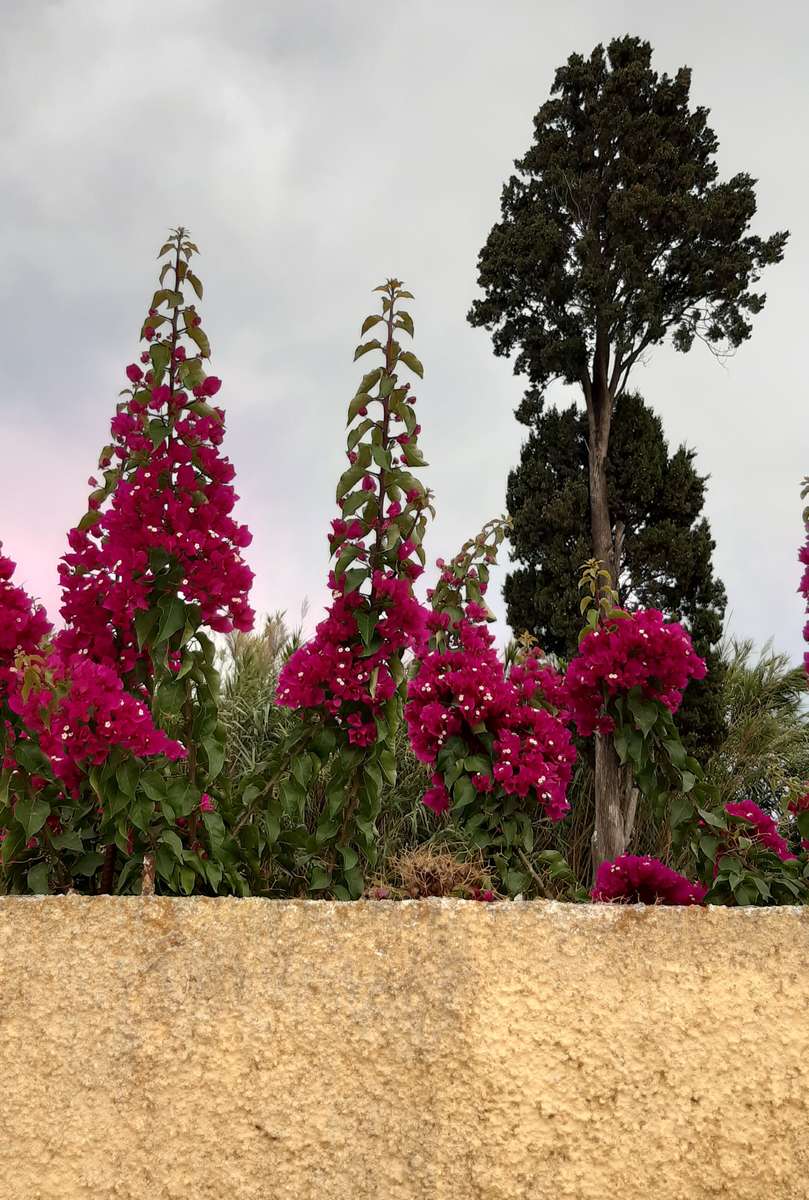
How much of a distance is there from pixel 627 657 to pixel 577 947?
3.92ft

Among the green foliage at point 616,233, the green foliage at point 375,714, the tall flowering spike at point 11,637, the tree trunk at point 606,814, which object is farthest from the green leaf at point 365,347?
the green foliage at point 616,233

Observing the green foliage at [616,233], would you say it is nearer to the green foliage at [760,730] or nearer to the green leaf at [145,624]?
the green foliage at [760,730]

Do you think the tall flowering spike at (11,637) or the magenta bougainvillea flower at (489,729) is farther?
the magenta bougainvillea flower at (489,729)

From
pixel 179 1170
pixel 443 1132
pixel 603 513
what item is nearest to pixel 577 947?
pixel 443 1132

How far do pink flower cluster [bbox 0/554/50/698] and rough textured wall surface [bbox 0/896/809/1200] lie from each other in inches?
28.9

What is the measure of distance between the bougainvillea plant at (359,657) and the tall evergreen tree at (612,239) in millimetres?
6895

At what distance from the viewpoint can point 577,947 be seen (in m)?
2.25

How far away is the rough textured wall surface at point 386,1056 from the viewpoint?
84.1 inches

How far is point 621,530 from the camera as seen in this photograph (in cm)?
972

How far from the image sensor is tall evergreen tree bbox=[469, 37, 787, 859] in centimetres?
1009

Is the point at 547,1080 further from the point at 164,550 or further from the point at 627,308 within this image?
the point at 627,308

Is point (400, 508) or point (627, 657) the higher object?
point (400, 508)

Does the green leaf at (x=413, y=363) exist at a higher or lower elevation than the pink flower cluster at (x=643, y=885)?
higher

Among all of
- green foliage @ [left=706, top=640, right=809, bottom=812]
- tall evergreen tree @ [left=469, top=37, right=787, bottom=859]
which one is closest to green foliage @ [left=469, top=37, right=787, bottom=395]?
tall evergreen tree @ [left=469, top=37, right=787, bottom=859]
